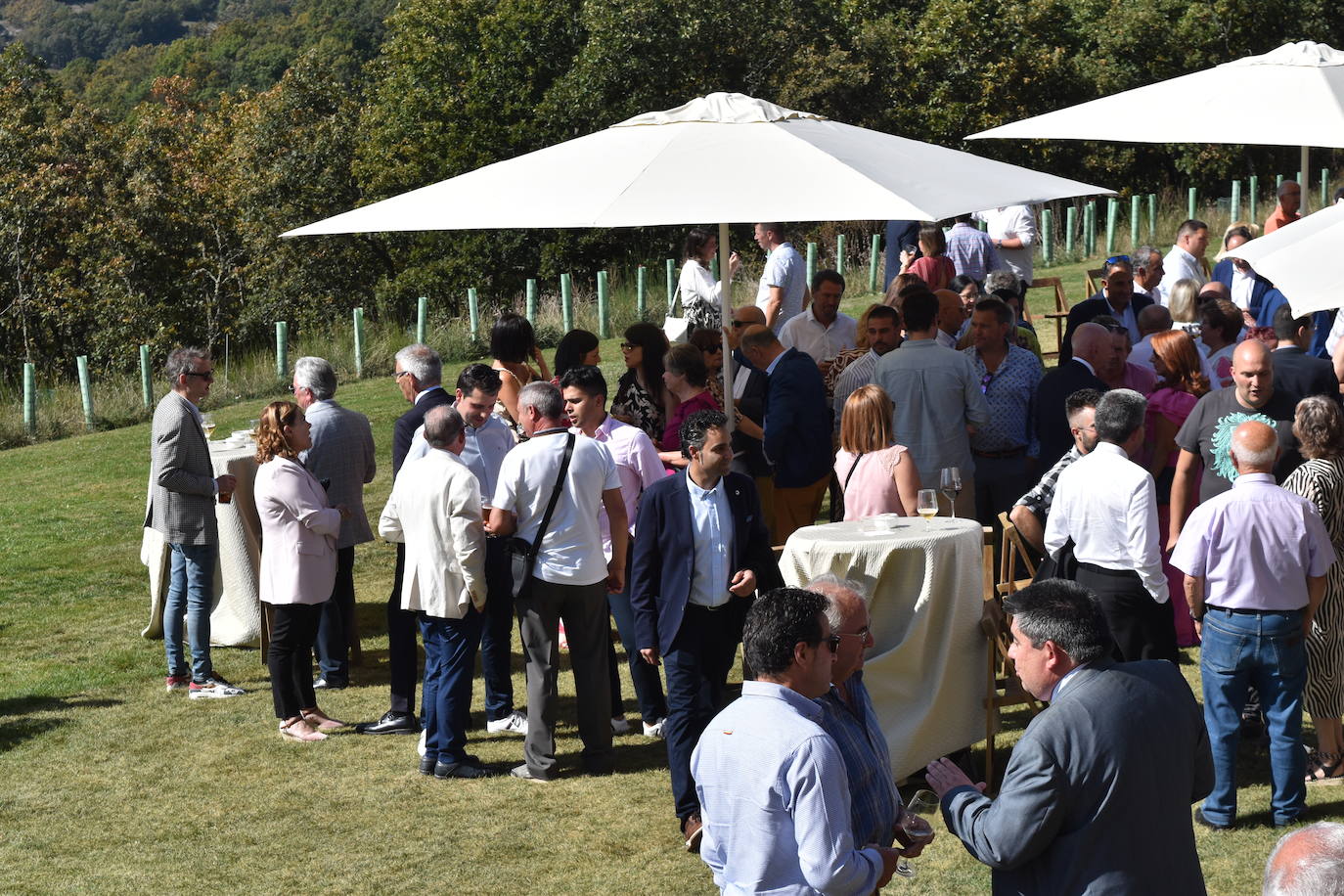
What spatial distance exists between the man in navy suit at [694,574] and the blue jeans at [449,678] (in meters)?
1.11

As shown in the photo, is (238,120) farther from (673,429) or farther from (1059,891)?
(1059,891)

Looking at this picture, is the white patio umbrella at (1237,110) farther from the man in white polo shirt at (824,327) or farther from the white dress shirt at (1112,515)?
the white dress shirt at (1112,515)

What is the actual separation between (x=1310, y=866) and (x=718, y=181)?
4.79 meters

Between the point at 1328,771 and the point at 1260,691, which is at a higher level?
the point at 1260,691

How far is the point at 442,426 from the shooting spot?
6867 mm

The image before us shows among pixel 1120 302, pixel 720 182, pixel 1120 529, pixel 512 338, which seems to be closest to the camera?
pixel 1120 529

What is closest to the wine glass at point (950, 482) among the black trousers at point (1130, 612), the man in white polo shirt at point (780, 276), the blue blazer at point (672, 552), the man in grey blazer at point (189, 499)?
the black trousers at point (1130, 612)

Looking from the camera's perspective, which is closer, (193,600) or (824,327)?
(193,600)

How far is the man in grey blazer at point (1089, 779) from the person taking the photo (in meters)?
3.62

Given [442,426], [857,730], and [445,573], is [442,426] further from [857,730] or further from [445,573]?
[857,730]

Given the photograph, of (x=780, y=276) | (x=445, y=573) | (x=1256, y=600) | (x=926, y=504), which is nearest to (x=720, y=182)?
(x=926, y=504)

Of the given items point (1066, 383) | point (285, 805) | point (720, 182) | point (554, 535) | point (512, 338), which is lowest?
point (285, 805)

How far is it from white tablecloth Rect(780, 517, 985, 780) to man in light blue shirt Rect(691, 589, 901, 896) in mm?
2301

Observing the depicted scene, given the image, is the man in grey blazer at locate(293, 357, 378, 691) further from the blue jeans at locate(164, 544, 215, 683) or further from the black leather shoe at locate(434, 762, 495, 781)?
the black leather shoe at locate(434, 762, 495, 781)
